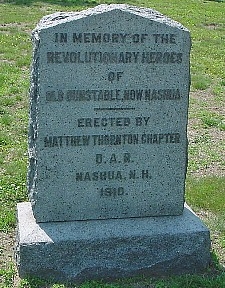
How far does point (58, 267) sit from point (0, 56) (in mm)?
8537

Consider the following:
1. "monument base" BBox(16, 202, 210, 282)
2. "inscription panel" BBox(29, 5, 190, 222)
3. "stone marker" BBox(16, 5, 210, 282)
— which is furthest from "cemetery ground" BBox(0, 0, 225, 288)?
"inscription panel" BBox(29, 5, 190, 222)

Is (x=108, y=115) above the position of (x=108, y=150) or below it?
above

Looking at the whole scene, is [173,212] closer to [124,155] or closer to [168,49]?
[124,155]

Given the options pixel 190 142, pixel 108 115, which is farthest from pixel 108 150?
pixel 190 142

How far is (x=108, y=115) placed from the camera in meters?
4.93

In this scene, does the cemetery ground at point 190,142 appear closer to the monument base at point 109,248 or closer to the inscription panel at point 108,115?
the monument base at point 109,248

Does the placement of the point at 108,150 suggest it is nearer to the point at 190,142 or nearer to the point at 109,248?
the point at 109,248

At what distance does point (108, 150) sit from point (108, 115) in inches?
11.8

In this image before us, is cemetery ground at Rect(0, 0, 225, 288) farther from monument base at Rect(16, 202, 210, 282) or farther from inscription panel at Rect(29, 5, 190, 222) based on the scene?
inscription panel at Rect(29, 5, 190, 222)

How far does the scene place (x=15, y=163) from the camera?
7117mm

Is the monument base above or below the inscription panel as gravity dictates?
below

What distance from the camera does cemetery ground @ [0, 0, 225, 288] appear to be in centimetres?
499

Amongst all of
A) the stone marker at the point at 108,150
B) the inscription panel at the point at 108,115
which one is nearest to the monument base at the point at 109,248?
the stone marker at the point at 108,150

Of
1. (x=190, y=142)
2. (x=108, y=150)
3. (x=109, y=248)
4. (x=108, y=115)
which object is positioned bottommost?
(x=109, y=248)
